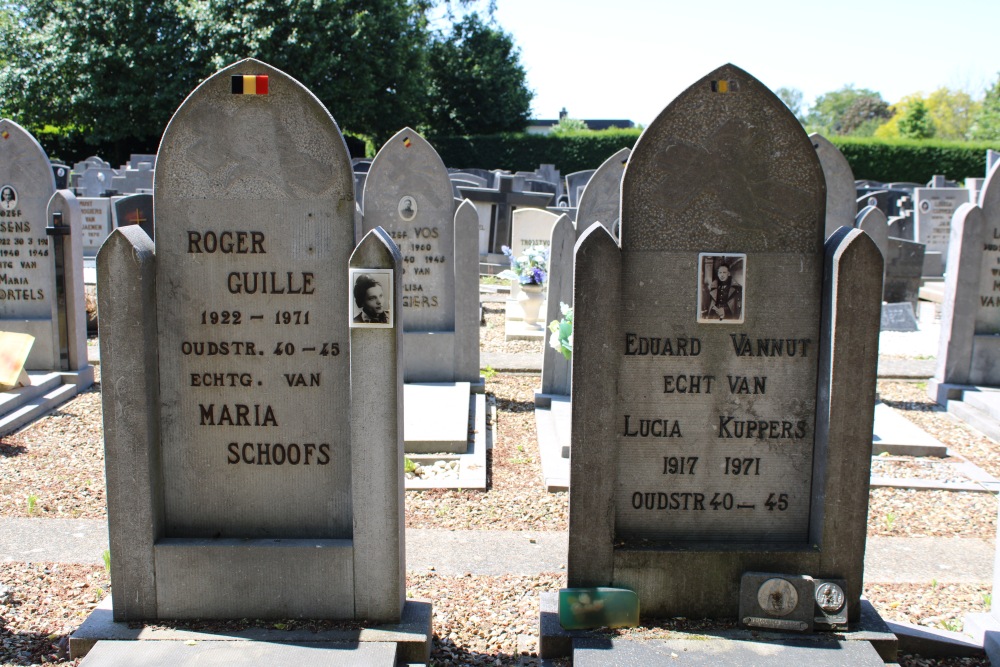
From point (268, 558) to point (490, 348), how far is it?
291 inches

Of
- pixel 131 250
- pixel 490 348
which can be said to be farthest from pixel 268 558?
pixel 490 348

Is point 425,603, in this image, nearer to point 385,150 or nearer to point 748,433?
point 748,433

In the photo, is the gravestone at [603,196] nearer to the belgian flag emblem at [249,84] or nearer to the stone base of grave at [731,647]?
the belgian flag emblem at [249,84]

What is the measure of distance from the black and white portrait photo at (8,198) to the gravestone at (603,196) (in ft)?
17.5

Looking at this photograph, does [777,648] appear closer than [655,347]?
Yes

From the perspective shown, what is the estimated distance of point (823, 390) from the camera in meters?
3.58

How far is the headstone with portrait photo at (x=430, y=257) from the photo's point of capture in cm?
829

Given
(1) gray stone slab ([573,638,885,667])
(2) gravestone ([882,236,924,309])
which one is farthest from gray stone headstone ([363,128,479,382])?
(2) gravestone ([882,236,924,309])

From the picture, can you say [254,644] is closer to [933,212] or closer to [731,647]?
[731,647]

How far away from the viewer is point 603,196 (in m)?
7.89

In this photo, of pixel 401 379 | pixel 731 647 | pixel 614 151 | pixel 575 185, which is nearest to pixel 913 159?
pixel 614 151

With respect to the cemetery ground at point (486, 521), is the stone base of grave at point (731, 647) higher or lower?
higher

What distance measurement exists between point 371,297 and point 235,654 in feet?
4.73

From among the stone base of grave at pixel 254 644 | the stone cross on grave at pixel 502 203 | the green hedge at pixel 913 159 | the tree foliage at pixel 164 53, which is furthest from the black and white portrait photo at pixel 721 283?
the green hedge at pixel 913 159
